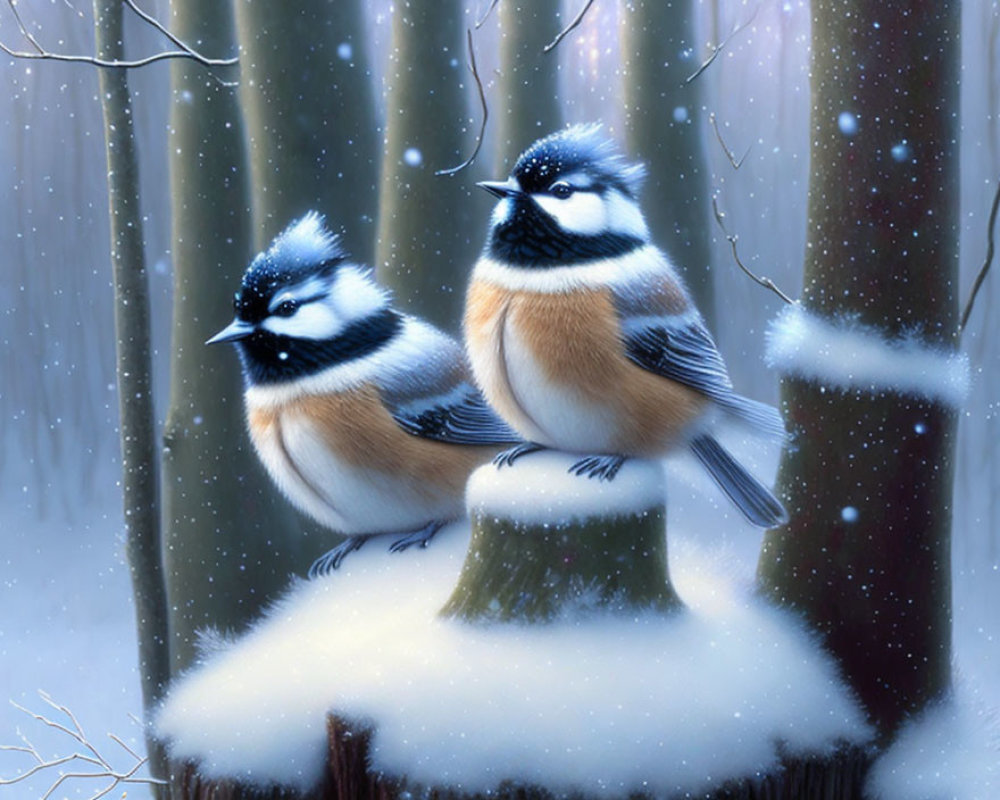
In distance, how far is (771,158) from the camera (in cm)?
127

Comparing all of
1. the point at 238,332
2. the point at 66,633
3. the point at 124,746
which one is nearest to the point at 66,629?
the point at 66,633

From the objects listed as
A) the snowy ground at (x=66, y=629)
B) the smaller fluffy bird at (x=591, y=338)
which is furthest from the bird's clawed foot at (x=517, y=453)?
the snowy ground at (x=66, y=629)

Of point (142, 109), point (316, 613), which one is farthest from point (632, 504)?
point (142, 109)

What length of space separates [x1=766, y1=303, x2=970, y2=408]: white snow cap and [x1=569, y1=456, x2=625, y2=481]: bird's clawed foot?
21 cm

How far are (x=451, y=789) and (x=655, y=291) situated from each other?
0.54m

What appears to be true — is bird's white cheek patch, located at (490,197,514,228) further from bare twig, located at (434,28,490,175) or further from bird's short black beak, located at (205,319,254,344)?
bird's short black beak, located at (205,319,254,344)

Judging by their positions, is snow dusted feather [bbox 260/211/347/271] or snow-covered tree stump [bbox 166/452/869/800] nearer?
snow-covered tree stump [bbox 166/452/869/800]

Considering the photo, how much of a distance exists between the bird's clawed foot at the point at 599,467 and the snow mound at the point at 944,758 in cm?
40

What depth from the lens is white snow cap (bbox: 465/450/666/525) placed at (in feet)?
3.85

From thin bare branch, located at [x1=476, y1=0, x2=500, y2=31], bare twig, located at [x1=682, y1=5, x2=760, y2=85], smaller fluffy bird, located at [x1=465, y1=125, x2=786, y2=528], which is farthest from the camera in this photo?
thin bare branch, located at [x1=476, y1=0, x2=500, y2=31]

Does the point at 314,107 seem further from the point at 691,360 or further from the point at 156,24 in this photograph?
the point at 691,360

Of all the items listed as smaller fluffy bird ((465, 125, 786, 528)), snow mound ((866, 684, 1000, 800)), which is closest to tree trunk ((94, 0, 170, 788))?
smaller fluffy bird ((465, 125, 786, 528))

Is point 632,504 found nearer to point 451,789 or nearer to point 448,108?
point 451,789

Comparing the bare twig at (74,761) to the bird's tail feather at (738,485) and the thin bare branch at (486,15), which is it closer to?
the bird's tail feather at (738,485)
